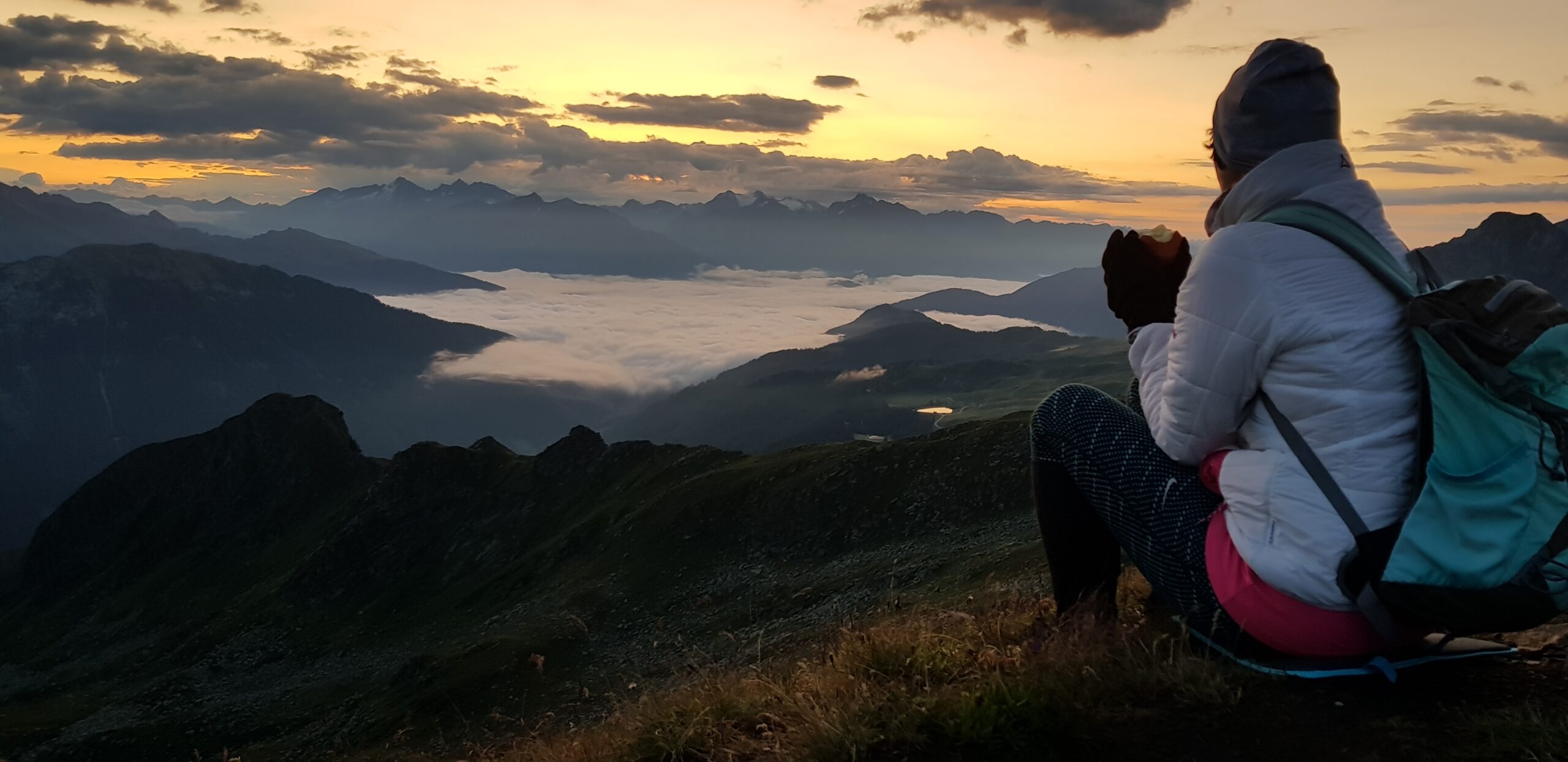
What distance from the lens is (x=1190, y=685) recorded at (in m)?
4.93

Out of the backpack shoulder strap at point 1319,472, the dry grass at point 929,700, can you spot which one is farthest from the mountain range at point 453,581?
the backpack shoulder strap at point 1319,472

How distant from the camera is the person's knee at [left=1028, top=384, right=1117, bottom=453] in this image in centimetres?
550

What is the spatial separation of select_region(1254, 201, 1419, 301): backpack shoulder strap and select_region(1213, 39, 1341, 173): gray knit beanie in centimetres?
39

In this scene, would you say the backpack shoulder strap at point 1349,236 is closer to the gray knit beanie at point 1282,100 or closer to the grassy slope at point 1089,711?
the gray knit beanie at point 1282,100

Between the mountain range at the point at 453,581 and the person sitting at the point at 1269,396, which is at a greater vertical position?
the person sitting at the point at 1269,396

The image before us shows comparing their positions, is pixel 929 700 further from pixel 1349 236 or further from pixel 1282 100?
pixel 1282 100

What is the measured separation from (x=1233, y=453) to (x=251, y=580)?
10986 cm

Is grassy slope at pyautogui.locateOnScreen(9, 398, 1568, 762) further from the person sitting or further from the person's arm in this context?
the person's arm

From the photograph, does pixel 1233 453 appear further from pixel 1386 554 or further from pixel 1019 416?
pixel 1019 416

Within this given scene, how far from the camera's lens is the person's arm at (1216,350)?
4.05 metres

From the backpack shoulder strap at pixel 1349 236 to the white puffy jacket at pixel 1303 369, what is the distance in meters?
0.04

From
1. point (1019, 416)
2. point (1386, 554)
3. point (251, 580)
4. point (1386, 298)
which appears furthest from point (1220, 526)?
point (251, 580)

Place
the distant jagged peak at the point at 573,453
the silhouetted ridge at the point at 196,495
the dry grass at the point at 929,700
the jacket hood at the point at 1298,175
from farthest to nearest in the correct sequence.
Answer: the silhouetted ridge at the point at 196,495, the distant jagged peak at the point at 573,453, the dry grass at the point at 929,700, the jacket hood at the point at 1298,175

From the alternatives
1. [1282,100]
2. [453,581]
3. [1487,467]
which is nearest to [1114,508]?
[1487,467]
